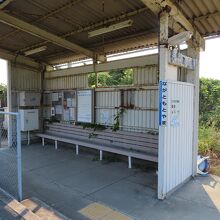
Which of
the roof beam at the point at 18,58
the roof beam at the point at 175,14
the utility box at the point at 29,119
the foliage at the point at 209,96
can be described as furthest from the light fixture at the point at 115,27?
the foliage at the point at 209,96

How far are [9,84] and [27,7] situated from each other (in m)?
3.88

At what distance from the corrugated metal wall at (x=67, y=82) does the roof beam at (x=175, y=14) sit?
3.93 meters

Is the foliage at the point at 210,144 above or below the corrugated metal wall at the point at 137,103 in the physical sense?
below

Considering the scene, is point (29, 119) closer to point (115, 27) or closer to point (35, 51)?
point (35, 51)

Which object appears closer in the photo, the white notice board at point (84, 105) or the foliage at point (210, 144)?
the foliage at point (210, 144)

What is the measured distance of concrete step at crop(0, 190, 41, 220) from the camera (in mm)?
3231

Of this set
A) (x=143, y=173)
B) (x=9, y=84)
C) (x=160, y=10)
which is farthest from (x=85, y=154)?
(x=160, y=10)

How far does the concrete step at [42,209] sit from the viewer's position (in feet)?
10.8

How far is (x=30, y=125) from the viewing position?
860 centimetres

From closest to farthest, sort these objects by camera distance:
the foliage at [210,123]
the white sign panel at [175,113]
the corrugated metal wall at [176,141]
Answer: the corrugated metal wall at [176,141] → the white sign panel at [175,113] → the foliage at [210,123]

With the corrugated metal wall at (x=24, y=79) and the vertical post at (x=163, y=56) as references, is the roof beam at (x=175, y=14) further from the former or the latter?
the corrugated metal wall at (x=24, y=79)

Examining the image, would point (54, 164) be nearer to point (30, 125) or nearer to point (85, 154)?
point (85, 154)

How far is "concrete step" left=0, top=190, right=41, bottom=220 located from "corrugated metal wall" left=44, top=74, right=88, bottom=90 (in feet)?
15.1

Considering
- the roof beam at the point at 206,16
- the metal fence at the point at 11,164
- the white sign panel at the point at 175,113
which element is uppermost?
the roof beam at the point at 206,16
